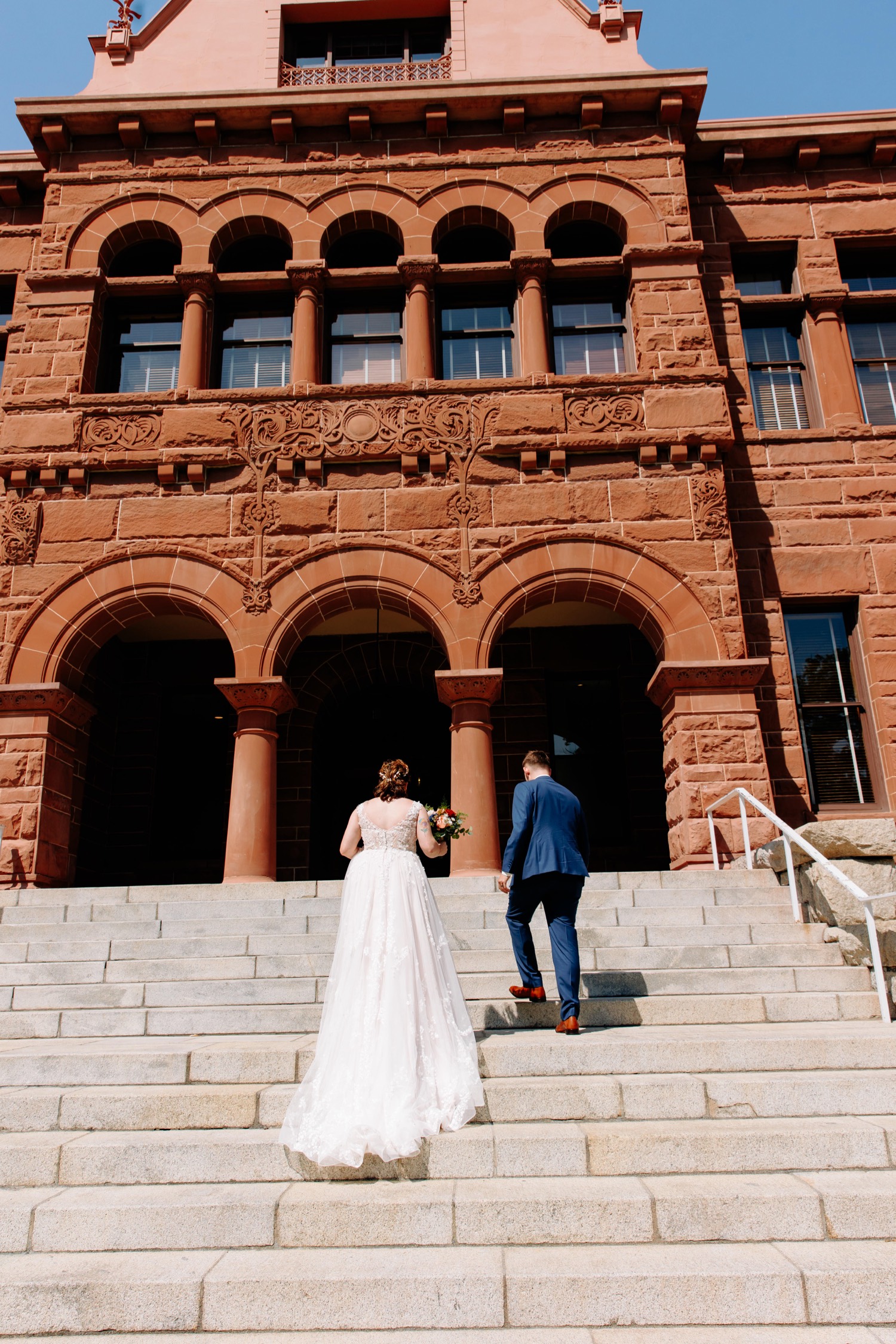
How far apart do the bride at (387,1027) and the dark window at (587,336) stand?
28.4ft

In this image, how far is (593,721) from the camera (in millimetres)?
13367

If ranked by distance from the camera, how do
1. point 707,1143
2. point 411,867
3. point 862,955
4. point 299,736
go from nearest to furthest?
point 707,1143 → point 411,867 → point 862,955 → point 299,736

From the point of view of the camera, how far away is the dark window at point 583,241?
1256cm

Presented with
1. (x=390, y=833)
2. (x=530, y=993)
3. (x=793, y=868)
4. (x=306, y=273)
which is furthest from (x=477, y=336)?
(x=530, y=993)

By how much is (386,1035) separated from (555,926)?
1.62m

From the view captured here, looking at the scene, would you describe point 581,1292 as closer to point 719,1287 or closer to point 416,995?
point 719,1287

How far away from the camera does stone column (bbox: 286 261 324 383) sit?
455 inches

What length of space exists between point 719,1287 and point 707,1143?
0.79 m

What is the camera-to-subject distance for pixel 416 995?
443 cm

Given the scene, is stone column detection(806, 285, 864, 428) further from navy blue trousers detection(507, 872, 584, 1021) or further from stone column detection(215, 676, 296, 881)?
navy blue trousers detection(507, 872, 584, 1021)

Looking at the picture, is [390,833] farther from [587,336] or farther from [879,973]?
[587,336]

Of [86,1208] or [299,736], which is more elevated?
[299,736]

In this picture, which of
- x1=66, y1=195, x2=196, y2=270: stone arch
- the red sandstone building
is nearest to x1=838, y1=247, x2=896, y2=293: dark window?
the red sandstone building

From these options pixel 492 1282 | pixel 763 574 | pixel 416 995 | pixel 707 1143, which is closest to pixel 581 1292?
pixel 492 1282
